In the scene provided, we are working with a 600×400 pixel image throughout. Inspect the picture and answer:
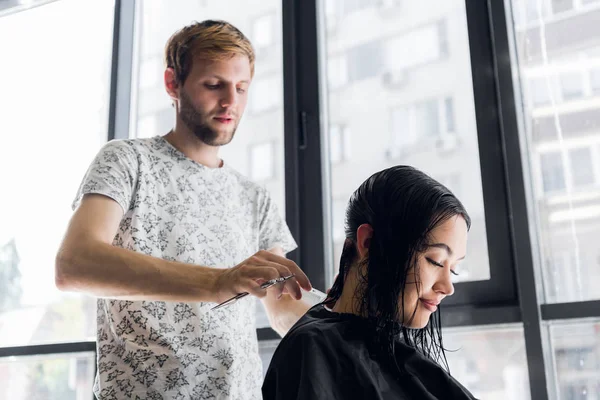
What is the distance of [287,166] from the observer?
Answer: 2.54 m

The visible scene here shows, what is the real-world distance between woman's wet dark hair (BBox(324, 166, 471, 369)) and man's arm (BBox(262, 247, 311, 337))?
0.37 meters

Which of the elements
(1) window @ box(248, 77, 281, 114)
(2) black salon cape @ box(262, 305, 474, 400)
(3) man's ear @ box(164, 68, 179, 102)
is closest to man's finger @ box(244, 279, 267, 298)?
(2) black salon cape @ box(262, 305, 474, 400)

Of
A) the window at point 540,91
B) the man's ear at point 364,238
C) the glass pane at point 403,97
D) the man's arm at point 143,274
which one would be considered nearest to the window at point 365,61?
the glass pane at point 403,97

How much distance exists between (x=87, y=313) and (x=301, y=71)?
1.41 meters

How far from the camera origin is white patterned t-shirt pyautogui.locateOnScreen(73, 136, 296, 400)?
1.63 meters

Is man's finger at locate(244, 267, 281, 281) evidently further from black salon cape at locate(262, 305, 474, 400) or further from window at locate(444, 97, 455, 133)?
window at locate(444, 97, 455, 133)

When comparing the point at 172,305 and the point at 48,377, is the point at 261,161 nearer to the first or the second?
the point at 172,305

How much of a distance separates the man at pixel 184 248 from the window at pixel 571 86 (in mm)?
987

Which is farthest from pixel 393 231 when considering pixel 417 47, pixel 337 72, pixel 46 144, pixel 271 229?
pixel 46 144

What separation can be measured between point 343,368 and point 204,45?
103 cm

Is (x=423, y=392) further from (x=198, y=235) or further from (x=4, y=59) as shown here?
(x=4, y=59)

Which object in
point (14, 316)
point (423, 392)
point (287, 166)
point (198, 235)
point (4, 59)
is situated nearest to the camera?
point (423, 392)

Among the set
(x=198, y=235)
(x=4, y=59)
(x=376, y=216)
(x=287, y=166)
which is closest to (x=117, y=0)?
(x=4, y=59)

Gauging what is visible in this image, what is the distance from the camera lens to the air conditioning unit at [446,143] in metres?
2.25
